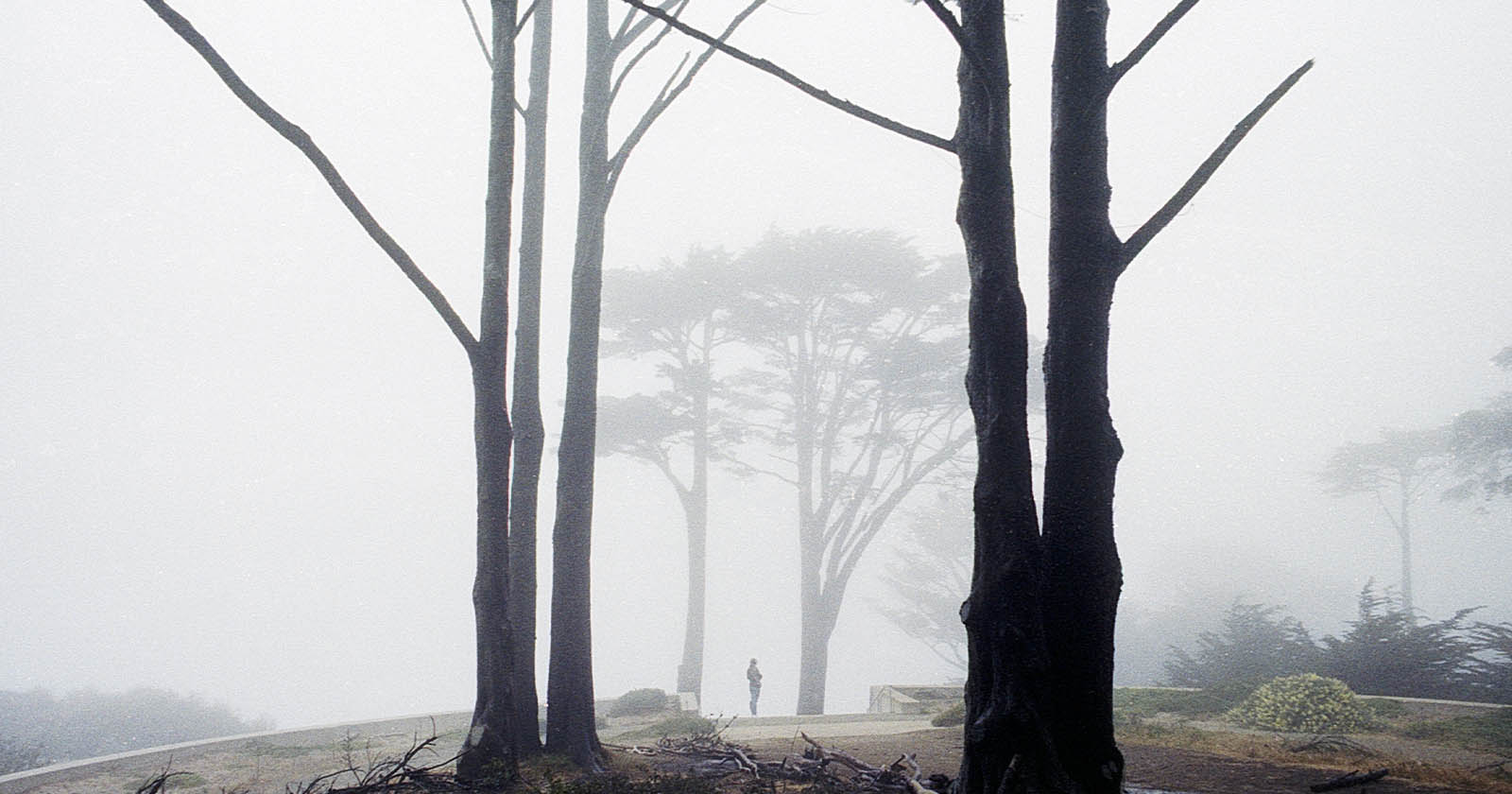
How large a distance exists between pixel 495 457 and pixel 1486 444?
32887 millimetres

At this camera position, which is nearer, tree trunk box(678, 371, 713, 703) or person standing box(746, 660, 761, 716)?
person standing box(746, 660, 761, 716)

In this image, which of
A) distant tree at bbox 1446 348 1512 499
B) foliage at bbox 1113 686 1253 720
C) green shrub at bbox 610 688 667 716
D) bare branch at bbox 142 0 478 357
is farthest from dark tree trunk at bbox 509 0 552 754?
distant tree at bbox 1446 348 1512 499

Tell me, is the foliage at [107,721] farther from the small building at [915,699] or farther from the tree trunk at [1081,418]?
the tree trunk at [1081,418]

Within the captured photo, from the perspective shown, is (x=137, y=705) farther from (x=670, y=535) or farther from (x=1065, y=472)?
(x=670, y=535)

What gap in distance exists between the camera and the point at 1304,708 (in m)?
10.0

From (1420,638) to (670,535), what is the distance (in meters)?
98.1

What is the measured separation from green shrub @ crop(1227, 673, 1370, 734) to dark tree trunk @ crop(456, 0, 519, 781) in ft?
29.4

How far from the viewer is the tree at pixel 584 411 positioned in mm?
7281

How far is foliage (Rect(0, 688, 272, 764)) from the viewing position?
46.7 ft

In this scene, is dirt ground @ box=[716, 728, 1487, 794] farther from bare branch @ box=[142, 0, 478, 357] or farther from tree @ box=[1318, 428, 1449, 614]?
tree @ box=[1318, 428, 1449, 614]

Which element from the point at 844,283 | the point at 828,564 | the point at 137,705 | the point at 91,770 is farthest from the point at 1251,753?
the point at 137,705

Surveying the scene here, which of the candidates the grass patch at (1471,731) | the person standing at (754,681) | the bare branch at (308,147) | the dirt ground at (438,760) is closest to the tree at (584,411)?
the dirt ground at (438,760)

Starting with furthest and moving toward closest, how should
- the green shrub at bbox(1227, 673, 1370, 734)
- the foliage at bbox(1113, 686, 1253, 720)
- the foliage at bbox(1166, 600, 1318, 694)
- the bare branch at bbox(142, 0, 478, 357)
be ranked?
the foliage at bbox(1166, 600, 1318, 694) → the foliage at bbox(1113, 686, 1253, 720) → the green shrub at bbox(1227, 673, 1370, 734) → the bare branch at bbox(142, 0, 478, 357)

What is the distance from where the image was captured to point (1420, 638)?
1409 cm
